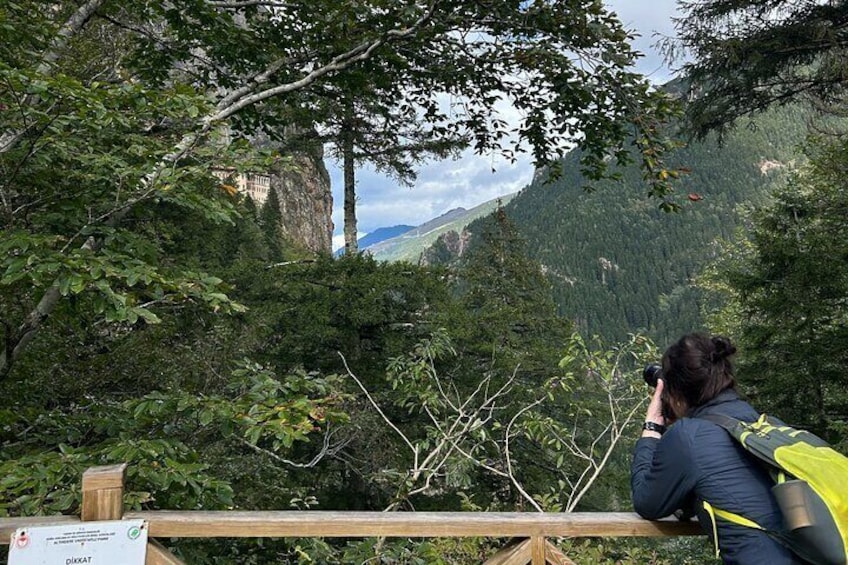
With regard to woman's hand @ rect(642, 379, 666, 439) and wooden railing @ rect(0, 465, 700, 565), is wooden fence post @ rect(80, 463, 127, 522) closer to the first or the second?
wooden railing @ rect(0, 465, 700, 565)

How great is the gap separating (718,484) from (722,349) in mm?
472

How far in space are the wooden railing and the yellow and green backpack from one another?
0.42m

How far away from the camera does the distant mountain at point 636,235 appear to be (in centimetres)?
12556

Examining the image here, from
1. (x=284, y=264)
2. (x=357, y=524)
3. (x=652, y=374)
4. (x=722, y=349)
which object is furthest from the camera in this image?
(x=284, y=264)

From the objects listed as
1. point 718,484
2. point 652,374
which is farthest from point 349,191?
point 718,484

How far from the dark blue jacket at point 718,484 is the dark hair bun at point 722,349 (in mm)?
167

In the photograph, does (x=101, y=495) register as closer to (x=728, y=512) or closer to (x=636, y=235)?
(x=728, y=512)

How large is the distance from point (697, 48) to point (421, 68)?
18.4ft

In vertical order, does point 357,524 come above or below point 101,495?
below

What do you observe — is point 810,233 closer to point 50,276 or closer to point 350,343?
point 350,343

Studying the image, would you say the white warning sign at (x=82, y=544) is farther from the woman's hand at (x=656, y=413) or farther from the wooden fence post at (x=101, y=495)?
the woman's hand at (x=656, y=413)

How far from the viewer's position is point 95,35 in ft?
31.0

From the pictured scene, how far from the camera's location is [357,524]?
5.52ft

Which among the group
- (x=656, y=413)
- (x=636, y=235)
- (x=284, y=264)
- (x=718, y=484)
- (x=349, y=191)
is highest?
(x=349, y=191)
